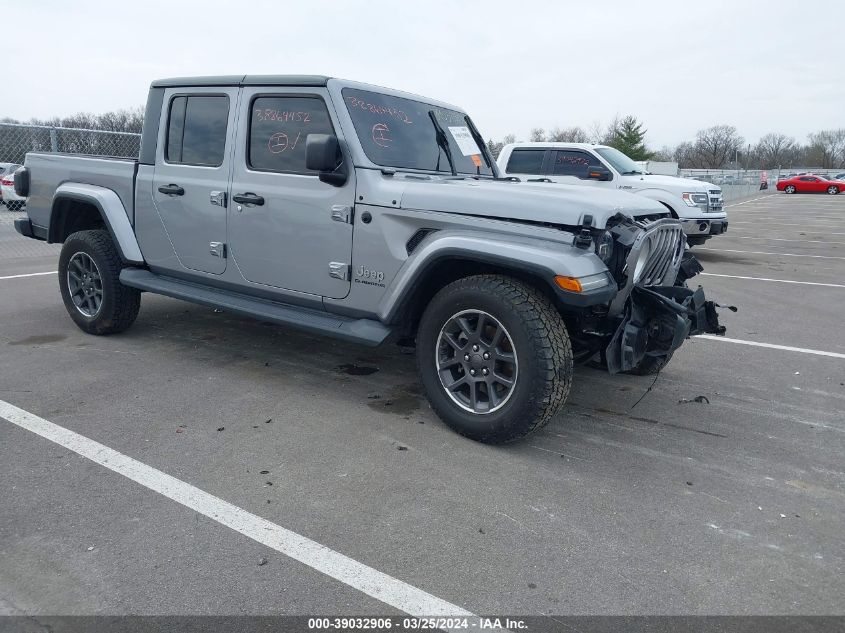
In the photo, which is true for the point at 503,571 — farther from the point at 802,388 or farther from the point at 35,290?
the point at 35,290

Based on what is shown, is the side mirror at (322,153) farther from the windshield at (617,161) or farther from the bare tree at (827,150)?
the bare tree at (827,150)

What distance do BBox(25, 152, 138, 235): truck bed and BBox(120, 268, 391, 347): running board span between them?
0.54m

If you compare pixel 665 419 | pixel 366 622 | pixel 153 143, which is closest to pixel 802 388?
pixel 665 419

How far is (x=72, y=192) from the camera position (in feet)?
18.4

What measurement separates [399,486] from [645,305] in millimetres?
1711

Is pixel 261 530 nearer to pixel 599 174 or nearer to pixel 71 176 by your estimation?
pixel 71 176

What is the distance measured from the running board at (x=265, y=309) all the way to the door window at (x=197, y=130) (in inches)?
36.8

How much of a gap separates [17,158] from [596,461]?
37.1 feet

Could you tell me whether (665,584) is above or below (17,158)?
below

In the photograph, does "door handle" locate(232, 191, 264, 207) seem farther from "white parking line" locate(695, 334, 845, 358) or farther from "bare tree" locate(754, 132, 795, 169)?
"bare tree" locate(754, 132, 795, 169)

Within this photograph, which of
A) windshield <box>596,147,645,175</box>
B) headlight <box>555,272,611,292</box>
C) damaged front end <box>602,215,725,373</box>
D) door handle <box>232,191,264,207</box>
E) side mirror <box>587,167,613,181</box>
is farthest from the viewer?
windshield <box>596,147,645,175</box>

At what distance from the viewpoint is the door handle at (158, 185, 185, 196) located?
4977mm

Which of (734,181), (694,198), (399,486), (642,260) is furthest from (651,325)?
(734,181)

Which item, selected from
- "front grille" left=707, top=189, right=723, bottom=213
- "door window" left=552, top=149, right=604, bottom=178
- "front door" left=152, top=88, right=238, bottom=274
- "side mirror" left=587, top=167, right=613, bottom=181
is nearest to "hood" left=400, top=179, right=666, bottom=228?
"front door" left=152, top=88, right=238, bottom=274
